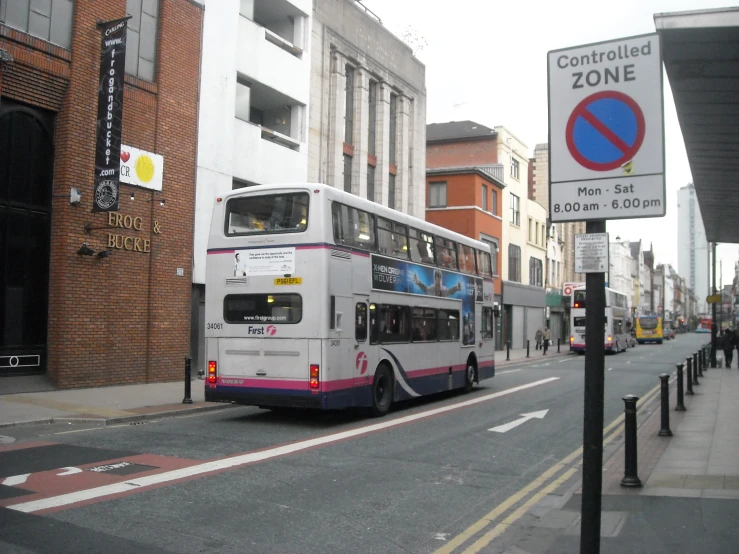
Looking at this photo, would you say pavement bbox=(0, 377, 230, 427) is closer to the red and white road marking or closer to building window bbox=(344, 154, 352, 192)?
the red and white road marking

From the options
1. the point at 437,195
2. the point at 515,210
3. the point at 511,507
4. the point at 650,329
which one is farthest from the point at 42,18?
the point at 650,329

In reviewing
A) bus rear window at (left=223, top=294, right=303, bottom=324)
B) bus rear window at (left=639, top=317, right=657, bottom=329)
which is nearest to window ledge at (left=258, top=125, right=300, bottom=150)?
bus rear window at (left=223, top=294, right=303, bottom=324)

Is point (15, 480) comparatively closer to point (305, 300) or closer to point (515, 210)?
point (305, 300)

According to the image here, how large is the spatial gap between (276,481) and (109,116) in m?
11.3

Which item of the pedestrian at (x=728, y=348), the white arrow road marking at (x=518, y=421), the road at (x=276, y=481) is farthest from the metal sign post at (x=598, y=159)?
the pedestrian at (x=728, y=348)

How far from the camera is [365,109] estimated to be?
28.6 m

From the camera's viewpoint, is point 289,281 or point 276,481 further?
point 289,281

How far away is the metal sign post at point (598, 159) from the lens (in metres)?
4.00

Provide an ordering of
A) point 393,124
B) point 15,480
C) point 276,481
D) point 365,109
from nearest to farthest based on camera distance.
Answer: point 15,480
point 276,481
point 365,109
point 393,124

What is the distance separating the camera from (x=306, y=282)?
11.9 metres

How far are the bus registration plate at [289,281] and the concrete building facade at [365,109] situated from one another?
528 inches

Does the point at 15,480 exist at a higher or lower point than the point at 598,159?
lower

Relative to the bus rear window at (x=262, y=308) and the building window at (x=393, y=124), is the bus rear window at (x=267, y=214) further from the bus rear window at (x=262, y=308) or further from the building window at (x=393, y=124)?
the building window at (x=393, y=124)

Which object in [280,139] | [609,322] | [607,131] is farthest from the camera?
[609,322]
